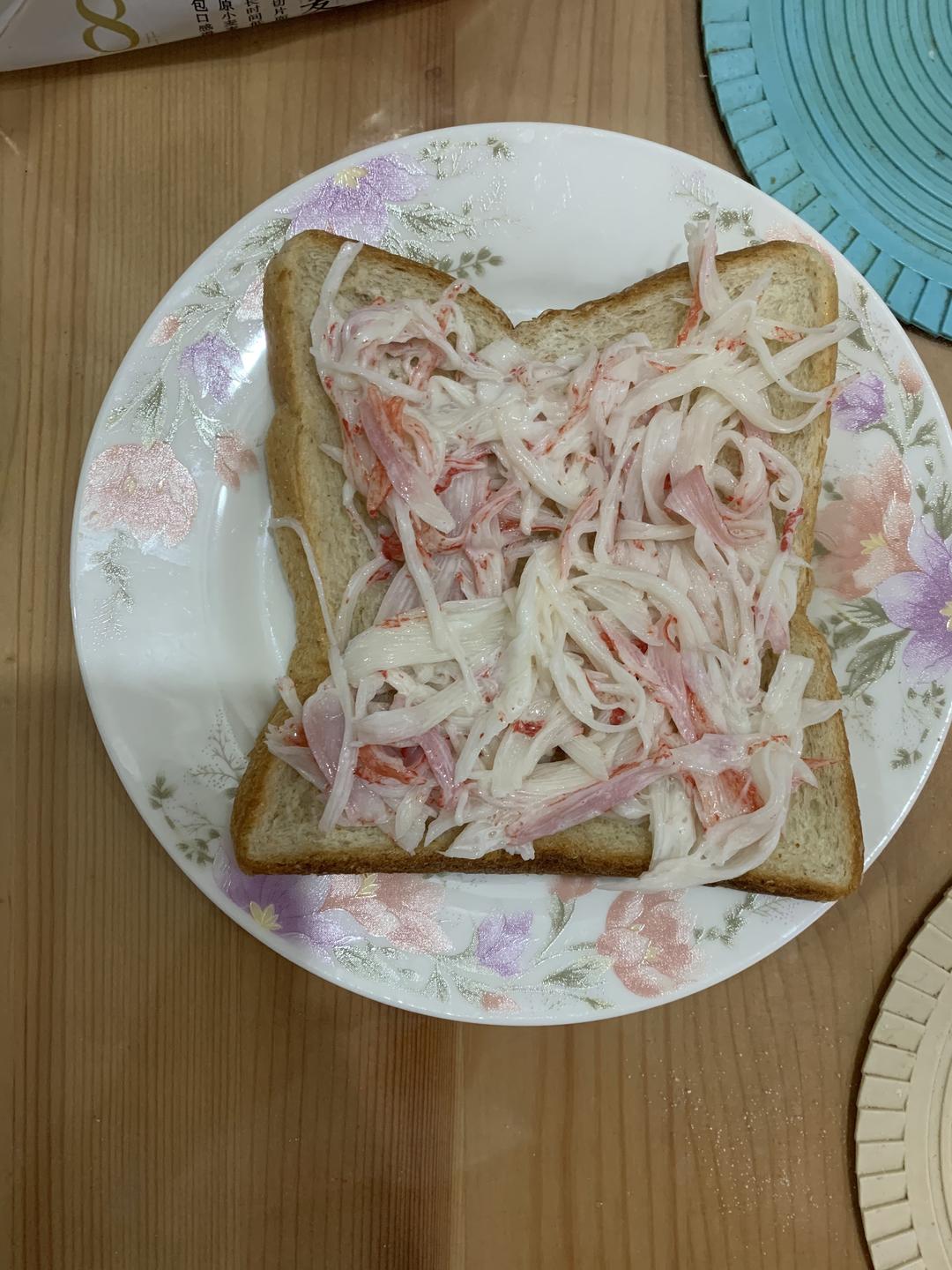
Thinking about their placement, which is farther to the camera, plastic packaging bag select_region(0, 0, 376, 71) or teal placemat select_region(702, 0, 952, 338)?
teal placemat select_region(702, 0, 952, 338)

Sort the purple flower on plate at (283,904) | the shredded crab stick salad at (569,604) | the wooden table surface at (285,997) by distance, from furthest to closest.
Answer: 1. the wooden table surface at (285,997)
2. the purple flower on plate at (283,904)
3. the shredded crab stick salad at (569,604)

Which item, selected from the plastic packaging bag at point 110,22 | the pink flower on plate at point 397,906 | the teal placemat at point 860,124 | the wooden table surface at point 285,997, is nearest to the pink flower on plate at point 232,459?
the wooden table surface at point 285,997

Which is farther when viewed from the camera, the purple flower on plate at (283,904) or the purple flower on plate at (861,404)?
the purple flower on plate at (861,404)

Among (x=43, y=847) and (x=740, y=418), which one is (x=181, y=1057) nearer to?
(x=43, y=847)

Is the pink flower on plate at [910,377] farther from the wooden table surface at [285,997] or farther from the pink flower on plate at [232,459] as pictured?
the pink flower on plate at [232,459]

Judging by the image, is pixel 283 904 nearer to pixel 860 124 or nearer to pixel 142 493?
pixel 142 493

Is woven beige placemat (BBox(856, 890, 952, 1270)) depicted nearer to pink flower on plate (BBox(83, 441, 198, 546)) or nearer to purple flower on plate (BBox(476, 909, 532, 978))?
purple flower on plate (BBox(476, 909, 532, 978))

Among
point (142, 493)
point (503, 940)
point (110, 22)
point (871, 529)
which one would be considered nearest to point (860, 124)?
point (871, 529)

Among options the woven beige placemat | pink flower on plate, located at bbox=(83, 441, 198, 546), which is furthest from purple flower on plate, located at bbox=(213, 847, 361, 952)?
the woven beige placemat
